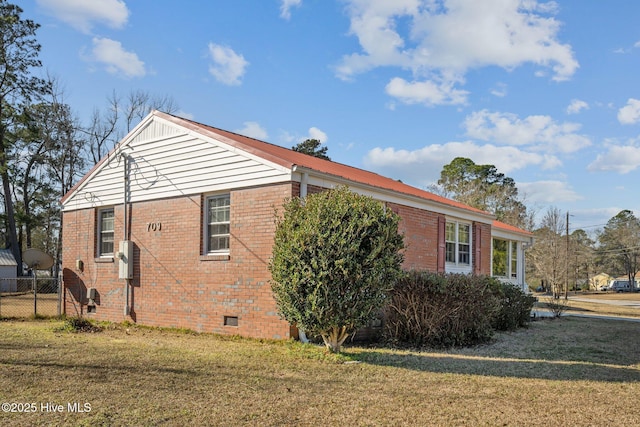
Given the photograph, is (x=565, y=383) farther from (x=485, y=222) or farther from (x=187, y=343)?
(x=485, y=222)

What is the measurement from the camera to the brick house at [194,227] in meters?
10.8

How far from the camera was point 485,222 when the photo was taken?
716 inches

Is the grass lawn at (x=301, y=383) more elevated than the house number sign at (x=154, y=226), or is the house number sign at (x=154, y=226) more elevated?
the house number sign at (x=154, y=226)

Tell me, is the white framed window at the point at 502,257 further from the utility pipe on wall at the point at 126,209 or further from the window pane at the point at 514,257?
the utility pipe on wall at the point at 126,209

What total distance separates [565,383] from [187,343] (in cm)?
658

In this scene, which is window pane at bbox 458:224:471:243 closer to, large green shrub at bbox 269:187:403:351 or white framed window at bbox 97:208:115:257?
large green shrub at bbox 269:187:403:351

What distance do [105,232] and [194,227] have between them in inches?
156

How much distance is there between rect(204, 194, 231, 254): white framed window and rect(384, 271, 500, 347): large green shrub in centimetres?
392

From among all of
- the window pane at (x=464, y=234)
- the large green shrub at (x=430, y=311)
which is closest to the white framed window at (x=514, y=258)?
the window pane at (x=464, y=234)

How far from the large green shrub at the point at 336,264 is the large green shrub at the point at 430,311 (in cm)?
169

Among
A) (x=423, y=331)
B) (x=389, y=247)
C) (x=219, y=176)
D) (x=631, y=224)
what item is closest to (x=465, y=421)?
(x=389, y=247)

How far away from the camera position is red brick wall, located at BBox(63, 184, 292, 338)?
35.0ft

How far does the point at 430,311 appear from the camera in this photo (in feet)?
33.9

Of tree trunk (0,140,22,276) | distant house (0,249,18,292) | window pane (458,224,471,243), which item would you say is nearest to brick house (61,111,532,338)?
window pane (458,224,471,243)
